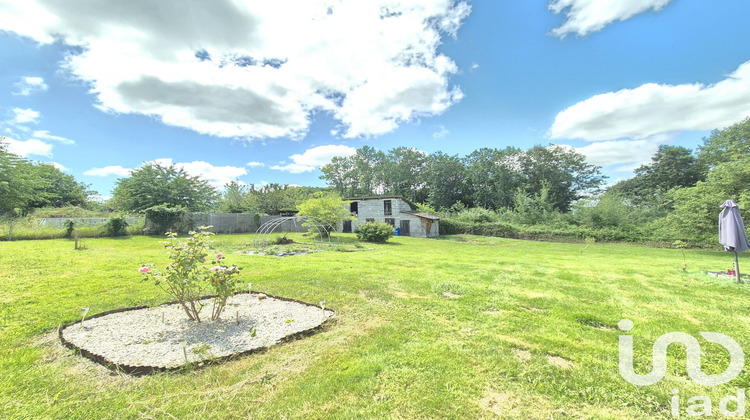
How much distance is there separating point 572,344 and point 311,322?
2981 mm

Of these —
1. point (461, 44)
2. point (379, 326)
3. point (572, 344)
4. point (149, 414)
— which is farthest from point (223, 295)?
point (461, 44)

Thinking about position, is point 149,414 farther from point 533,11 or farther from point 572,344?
point 533,11

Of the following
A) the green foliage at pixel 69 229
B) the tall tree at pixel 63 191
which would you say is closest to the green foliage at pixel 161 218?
the green foliage at pixel 69 229

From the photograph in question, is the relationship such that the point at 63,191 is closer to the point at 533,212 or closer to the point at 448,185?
the point at 448,185

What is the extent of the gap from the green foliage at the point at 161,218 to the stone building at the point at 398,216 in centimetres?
1243

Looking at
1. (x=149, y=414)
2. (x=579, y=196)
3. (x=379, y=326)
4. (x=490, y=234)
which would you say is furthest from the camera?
(x=579, y=196)

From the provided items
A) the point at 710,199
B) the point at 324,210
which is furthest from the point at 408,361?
the point at 710,199

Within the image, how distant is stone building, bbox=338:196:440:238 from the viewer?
24641 millimetres

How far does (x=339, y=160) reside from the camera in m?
45.6

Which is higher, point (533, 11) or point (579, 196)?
point (533, 11)

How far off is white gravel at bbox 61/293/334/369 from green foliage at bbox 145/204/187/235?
1806 cm

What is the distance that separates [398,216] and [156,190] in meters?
19.4

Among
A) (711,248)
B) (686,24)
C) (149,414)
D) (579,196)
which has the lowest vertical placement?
(711,248)

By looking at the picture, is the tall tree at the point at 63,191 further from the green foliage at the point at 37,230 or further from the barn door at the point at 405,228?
the barn door at the point at 405,228
